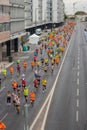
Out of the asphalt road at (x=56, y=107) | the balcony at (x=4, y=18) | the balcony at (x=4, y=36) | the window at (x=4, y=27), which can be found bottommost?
the asphalt road at (x=56, y=107)

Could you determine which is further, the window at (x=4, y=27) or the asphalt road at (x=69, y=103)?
the window at (x=4, y=27)

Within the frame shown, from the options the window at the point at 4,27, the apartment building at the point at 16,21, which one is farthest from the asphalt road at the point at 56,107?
the apartment building at the point at 16,21

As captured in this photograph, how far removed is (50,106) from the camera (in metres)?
36.8

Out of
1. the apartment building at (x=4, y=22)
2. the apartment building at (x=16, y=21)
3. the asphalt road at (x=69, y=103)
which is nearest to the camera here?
the asphalt road at (x=69, y=103)

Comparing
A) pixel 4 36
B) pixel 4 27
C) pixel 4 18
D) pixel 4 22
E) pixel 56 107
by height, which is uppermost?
pixel 4 18

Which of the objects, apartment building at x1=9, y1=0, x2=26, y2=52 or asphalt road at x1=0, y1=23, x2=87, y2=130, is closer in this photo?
asphalt road at x1=0, y1=23, x2=87, y2=130

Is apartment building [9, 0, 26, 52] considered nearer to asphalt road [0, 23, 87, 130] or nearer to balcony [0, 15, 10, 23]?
balcony [0, 15, 10, 23]

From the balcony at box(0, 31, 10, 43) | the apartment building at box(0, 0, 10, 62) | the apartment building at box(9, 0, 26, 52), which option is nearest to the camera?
the balcony at box(0, 31, 10, 43)

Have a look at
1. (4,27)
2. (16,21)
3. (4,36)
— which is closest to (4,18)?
(4,27)

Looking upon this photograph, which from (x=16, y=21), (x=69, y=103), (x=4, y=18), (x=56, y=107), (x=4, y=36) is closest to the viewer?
(x=56, y=107)

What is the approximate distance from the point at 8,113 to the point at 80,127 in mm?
7058

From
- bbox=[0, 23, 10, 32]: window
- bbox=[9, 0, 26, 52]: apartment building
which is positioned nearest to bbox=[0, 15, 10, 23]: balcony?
bbox=[0, 23, 10, 32]: window

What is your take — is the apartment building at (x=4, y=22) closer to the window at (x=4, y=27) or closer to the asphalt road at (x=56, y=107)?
the window at (x=4, y=27)

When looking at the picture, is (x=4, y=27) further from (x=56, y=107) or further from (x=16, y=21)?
(x=56, y=107)
